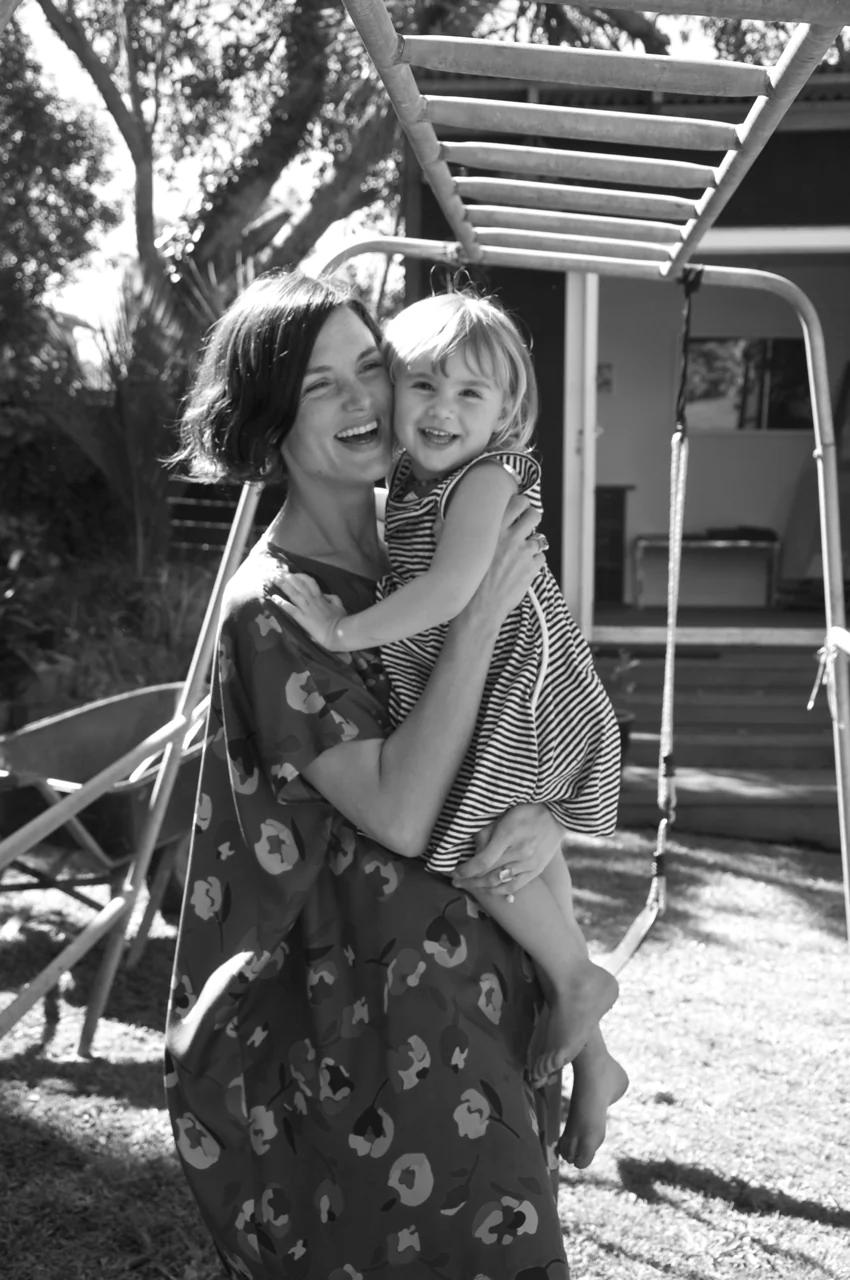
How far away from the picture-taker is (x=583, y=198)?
8.21ft

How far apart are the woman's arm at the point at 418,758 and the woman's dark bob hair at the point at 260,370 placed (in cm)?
34

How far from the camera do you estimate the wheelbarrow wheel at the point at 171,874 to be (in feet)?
14.3

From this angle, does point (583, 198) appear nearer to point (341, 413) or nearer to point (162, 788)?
point (341, 413)

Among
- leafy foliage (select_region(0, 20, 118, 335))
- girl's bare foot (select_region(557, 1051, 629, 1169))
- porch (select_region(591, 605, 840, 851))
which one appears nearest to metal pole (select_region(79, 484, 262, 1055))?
girl's bare foot (select_region(557, 1051, 629, 1169))

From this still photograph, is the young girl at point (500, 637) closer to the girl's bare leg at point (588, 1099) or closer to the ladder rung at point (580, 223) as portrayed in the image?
the girl's bare leg at point (588, 1099)

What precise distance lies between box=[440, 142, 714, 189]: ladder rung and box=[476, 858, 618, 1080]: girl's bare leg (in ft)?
3.75

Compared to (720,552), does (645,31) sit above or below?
above

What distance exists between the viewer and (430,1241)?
1.62 m

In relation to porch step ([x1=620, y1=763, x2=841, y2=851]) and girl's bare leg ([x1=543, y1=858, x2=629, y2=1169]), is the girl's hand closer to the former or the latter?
girl's bare leg ([x1=543, y1=858, x2=629, y2=1169])

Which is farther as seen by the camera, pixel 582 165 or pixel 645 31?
pixel 645 31

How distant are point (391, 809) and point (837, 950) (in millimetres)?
3727

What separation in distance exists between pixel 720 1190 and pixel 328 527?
6.58 ft

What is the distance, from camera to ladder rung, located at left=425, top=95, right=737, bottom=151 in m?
1.86

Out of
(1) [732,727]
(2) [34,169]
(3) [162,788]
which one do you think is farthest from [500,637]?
(2) [34,169]
